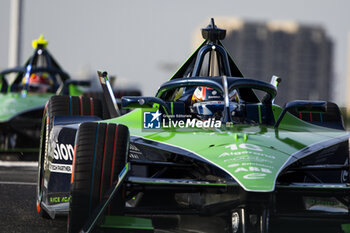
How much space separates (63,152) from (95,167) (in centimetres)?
134

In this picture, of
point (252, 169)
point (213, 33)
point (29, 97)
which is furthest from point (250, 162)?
point (29, 97)

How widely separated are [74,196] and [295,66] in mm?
165616

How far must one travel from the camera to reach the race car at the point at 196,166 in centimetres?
462

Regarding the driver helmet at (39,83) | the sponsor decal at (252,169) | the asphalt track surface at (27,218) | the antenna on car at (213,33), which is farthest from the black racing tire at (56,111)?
the driver helmet at (39,83)

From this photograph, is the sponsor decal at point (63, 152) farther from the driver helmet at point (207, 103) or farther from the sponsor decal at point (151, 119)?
the driver helmet at point (207, 103)

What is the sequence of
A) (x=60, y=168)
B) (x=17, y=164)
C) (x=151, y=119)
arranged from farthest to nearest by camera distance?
(x=17, y=164) < (x=151, y=119) < (x=60, y=168)

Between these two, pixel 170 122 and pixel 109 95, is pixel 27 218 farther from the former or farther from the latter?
pixel 109 95

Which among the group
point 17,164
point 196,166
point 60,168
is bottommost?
point 17,164

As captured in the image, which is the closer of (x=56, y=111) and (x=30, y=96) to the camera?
(x=56, y=111)

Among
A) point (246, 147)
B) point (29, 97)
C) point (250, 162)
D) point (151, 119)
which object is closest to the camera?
point (250, 162)

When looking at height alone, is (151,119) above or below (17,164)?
above

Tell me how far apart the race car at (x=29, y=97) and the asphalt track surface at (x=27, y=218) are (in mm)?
2846

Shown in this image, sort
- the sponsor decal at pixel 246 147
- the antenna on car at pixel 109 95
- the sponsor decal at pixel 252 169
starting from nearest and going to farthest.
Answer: the sponsor decal at pixel 252 169 → the sponsor decal at pixel 246 147 → the antenna on car at pixel 109 95

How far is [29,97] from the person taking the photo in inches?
531
